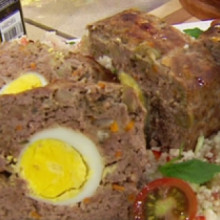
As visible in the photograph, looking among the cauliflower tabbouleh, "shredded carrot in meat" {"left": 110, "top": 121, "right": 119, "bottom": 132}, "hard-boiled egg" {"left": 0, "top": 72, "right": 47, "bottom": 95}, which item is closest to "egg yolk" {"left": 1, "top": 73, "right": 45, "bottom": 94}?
"hard-boiled egg" {"left": 0, "top": 72, "right": 47, "bottom": 95}

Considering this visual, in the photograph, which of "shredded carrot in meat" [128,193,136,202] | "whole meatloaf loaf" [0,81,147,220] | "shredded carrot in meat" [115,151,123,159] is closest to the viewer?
"whole meatloaf loaf" [0,81,147,220]

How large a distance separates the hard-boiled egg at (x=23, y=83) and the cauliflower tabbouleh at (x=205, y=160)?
69 cm

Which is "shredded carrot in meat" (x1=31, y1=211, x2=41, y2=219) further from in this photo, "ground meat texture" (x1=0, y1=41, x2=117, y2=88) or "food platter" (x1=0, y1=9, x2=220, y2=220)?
"ground meat texture" (x1=0, y1=41, x2=117, y2=88)

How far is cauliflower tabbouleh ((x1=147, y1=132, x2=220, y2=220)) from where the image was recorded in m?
2.42

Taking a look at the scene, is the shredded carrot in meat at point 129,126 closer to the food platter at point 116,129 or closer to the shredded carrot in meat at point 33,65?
the food platter at point 116,129

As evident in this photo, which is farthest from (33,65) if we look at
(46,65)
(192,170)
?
(192,170)

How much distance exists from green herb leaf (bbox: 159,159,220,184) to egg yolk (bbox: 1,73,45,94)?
0.76 m

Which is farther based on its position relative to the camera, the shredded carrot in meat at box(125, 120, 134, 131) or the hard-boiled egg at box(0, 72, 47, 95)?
the hard-boiled egg at box(0, 72, 47, 95)

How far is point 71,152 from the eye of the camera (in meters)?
2.22

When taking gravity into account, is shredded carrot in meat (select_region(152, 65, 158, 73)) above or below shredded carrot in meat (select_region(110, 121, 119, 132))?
above

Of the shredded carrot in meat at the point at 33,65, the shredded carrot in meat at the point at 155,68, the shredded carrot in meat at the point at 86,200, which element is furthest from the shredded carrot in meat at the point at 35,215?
the shredded carrot in meat at the point at 155,68

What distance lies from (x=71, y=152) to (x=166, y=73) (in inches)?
26.4

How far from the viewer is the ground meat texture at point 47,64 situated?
251 cm

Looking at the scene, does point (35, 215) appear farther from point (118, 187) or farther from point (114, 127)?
point (114, 127)
